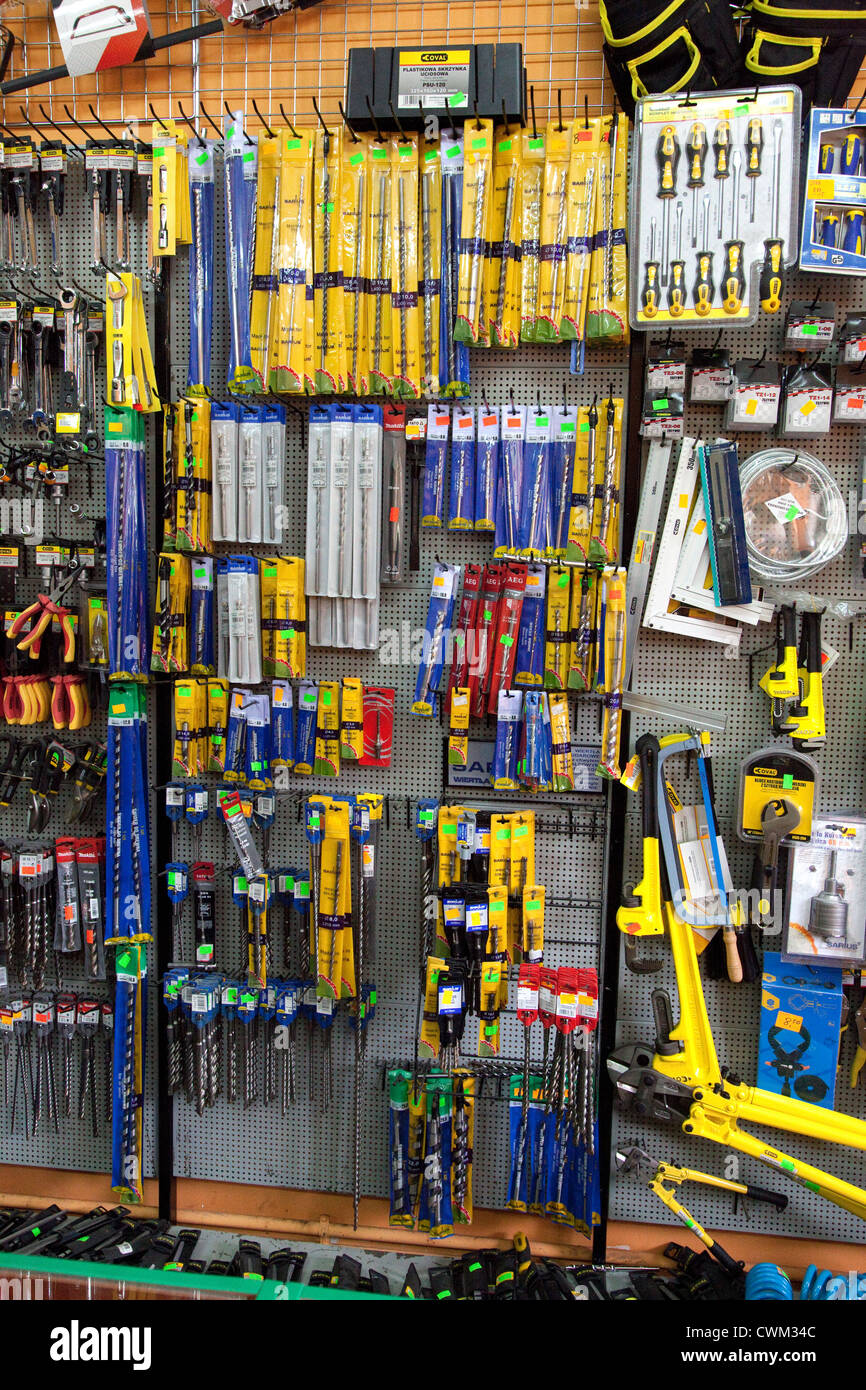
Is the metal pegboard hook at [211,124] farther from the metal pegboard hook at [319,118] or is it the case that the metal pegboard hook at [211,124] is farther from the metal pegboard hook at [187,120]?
the metal pegboard hook at [319,118]

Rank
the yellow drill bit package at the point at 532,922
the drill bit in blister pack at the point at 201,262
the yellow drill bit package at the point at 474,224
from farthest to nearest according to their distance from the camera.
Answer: the drill bit in blister pack at the point at 201,262
the yellow drill bit package at the point at 532,922
the yellow drill bit package at the point at 474,224

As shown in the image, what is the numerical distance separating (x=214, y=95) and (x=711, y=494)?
2092 millimetres

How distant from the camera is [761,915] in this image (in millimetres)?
2645

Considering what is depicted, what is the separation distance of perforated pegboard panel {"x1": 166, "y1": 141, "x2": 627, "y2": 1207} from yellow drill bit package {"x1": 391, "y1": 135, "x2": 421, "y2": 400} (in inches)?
9.7

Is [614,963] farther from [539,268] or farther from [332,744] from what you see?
[539,268]

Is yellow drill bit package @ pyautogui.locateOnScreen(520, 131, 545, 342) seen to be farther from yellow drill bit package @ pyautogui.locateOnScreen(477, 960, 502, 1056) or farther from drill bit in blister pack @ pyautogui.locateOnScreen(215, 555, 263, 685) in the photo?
yellow drill bit package @ pyautogui.locateOnScreen(477, 960, 502, 1056)

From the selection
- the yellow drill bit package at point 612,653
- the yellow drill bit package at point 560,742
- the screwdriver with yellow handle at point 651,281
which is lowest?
the yellow drill bit package at point 560,742

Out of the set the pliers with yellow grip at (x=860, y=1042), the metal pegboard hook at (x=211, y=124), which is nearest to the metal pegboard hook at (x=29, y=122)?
the metal pegboard hook at (x=211, y=124)

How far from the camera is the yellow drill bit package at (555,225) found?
2490mm

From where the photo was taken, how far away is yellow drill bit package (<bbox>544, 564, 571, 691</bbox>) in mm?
2625

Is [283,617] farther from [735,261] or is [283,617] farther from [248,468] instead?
[735,261]

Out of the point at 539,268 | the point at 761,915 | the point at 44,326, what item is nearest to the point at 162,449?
the point at 44,326
